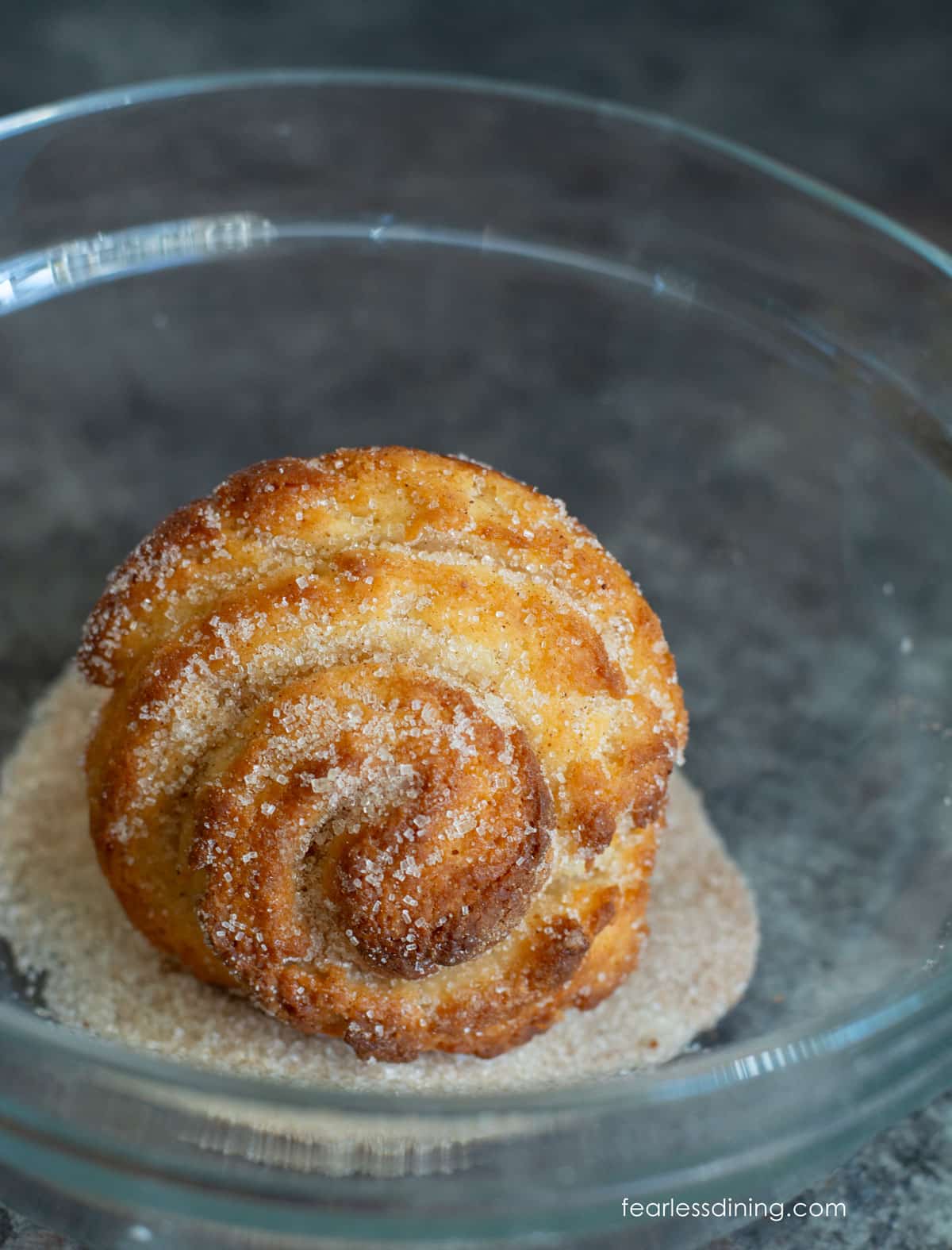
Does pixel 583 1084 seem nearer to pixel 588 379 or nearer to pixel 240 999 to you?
pixel 240 999

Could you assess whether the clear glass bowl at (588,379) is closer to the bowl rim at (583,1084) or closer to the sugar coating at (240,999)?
the sugar coating at (240,999)

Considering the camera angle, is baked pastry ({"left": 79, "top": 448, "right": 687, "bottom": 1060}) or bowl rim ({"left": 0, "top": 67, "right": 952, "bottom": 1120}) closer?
bowl rim ({"left": 0, "top": 67, "right": 952, "bottom": 1120})

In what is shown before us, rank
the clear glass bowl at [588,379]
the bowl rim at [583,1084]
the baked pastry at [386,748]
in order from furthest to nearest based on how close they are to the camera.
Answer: the clear glass bowl at [588,379]
the baked pastry at [386,748]
the bowl rim at [583,1084]

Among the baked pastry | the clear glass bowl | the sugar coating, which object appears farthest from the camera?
the clear glass bowl

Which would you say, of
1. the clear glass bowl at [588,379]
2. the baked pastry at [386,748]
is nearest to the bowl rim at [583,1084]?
the baked pastry at [386,748]

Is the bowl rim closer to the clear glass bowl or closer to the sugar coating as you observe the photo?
the sugar coating

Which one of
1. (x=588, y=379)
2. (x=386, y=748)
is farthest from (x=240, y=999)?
(x=588, y=379)

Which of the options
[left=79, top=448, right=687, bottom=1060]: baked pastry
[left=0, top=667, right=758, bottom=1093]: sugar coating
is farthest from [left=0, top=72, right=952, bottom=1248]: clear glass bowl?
[left=79, top=448, right=687, bottom=1060]: baked pastry
